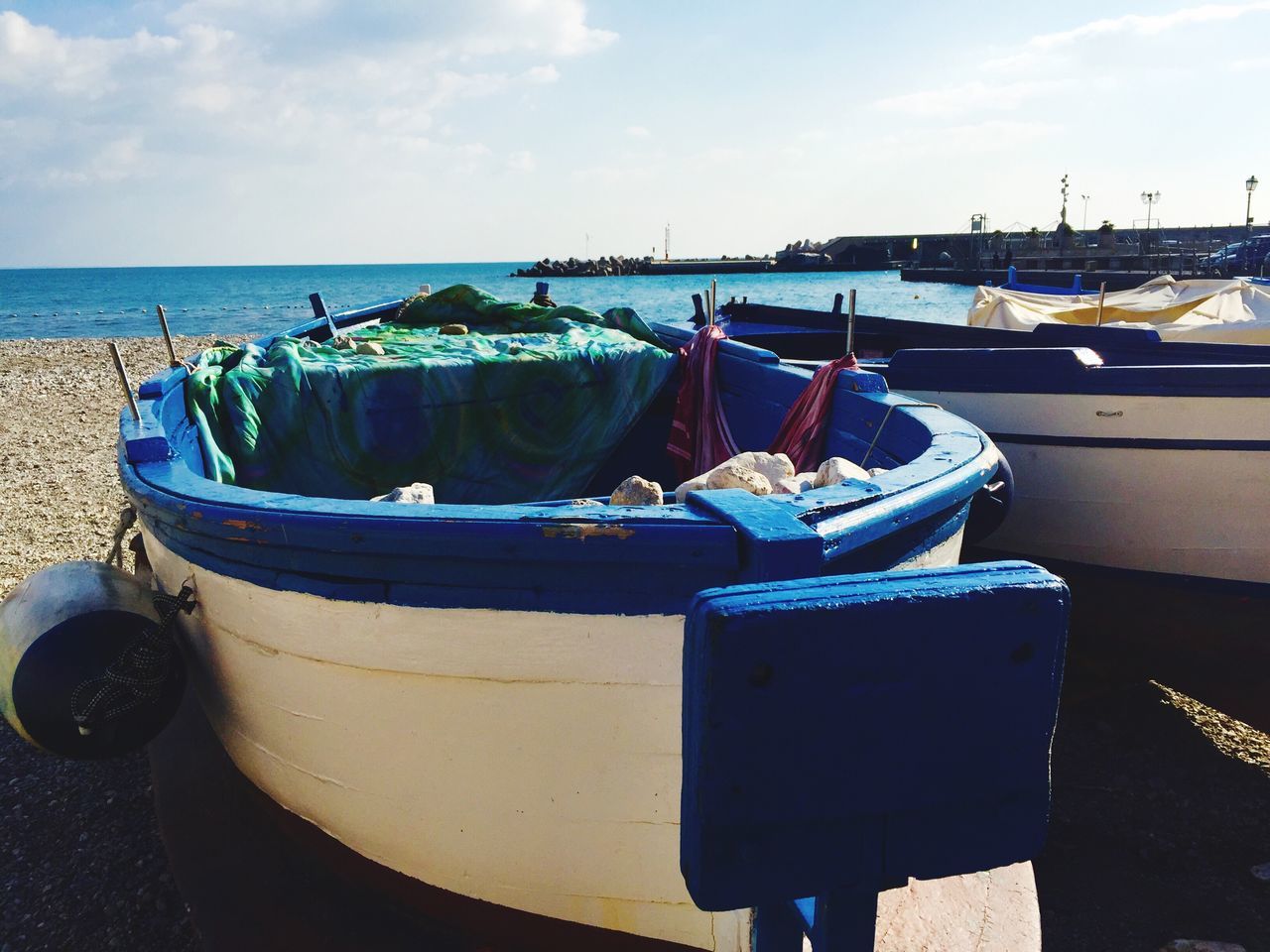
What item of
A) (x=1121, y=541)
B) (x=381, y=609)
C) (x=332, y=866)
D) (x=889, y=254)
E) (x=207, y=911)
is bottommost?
(x=207, y=911)

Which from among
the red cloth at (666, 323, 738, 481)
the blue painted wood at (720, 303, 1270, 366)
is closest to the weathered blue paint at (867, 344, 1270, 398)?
the blue painted wood at (720, 303, 1270, 366)

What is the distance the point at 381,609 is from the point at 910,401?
237 cm

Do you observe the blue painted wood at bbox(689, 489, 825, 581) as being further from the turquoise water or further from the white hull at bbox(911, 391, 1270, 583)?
the turquoise water

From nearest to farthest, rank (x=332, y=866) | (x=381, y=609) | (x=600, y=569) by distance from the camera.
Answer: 1. (x=600, y=569)
2. (x=381, y=609)
3. (x=332, y=866)

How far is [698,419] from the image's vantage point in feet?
17.0

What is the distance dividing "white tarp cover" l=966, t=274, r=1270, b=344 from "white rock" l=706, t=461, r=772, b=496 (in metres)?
7.70

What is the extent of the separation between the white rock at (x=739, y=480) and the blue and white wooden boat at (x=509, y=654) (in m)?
0.40

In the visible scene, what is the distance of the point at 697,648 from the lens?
1.34 meters

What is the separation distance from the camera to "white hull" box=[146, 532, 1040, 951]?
2.13 meters

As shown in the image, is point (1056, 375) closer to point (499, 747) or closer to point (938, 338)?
point (499, 747)

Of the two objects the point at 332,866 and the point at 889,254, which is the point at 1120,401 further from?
the point at 889,254

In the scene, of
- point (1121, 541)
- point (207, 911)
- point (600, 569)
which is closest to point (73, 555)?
point (207, 911)

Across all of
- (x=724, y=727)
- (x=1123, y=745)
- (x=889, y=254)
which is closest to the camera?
(x=724, y=727)

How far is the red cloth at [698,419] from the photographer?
5016mm
